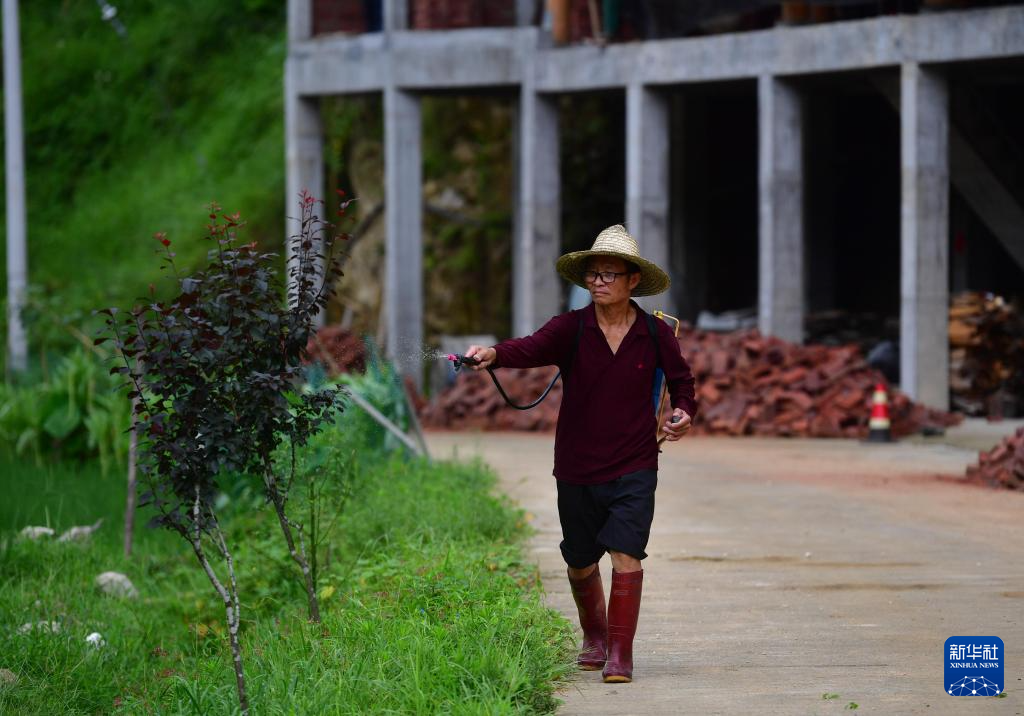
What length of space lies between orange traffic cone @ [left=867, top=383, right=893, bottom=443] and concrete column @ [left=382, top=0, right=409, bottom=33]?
32.5ft

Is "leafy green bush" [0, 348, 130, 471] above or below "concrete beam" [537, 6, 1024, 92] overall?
below

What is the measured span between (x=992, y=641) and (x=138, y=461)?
11.8ft

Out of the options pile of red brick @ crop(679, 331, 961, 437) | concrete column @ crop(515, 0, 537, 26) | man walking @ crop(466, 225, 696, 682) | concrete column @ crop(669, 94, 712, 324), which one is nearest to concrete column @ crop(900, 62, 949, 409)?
pile of red brick @ crop(679, 331, 961, 437)

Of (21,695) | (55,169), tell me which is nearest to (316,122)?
(55,169)

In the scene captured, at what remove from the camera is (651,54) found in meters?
21.1

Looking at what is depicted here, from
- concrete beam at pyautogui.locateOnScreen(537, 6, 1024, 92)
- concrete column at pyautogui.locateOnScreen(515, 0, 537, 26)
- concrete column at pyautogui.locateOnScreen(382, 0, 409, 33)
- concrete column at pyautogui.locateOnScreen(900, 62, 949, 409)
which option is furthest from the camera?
concrete column at pyautogui.locateOnScreen(515, 0, 537, 26)

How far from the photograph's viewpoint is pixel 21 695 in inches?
292

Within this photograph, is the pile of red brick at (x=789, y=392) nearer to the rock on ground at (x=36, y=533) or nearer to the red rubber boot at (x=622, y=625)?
the rock on ground at (x=36, y=533)

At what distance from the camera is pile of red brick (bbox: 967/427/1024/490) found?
12.6 m

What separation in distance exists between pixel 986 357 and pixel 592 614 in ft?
45.5

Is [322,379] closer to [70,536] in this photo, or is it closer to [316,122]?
[70,536]

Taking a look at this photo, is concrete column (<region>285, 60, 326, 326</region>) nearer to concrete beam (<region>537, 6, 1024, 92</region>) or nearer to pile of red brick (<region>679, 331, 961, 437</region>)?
concrete beam (<region>537, 6, 1024, 92</region>)

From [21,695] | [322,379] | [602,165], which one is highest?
[602,165]

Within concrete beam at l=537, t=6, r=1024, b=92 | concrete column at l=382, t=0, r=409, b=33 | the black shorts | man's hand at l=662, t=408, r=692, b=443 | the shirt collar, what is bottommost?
the black shorts
